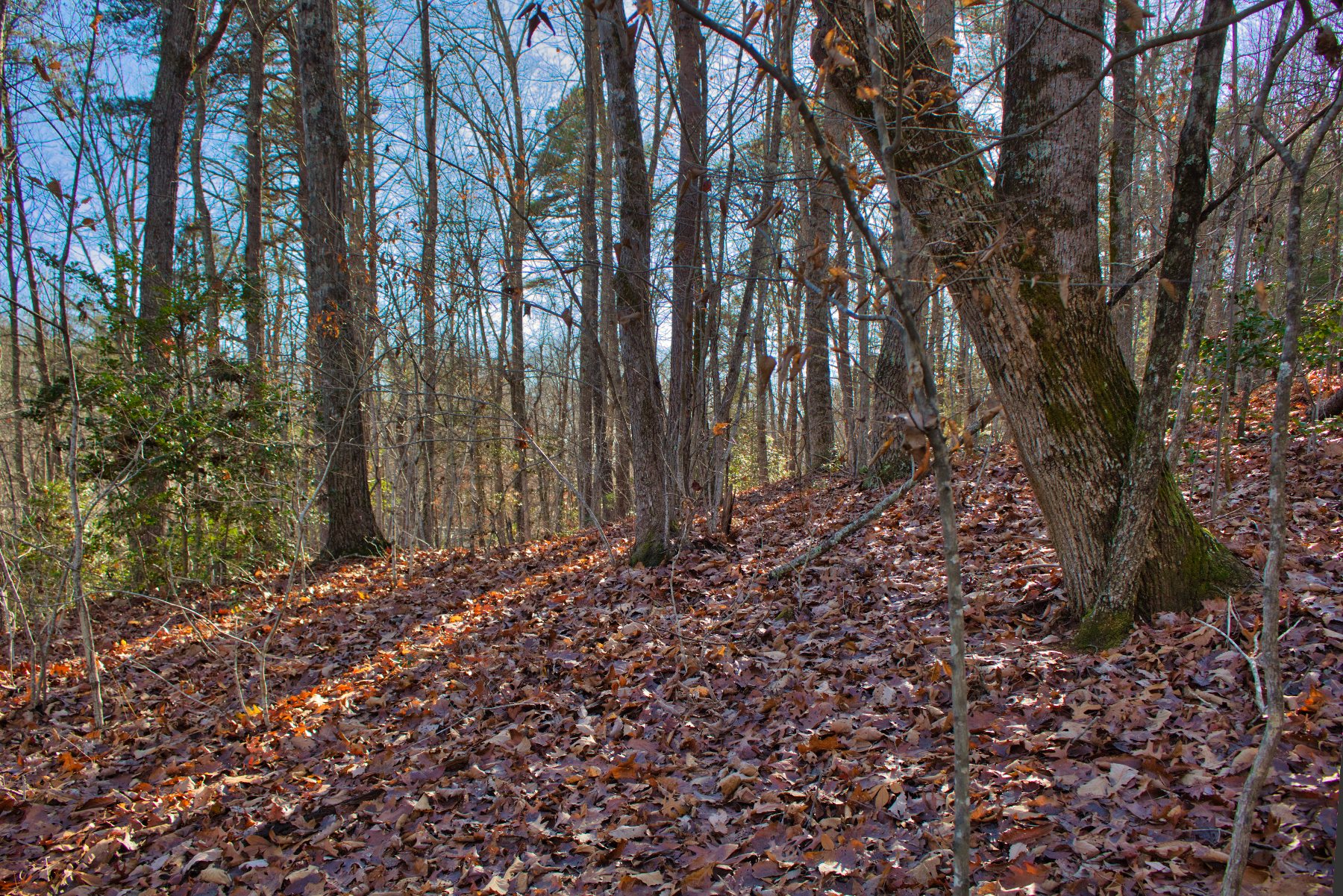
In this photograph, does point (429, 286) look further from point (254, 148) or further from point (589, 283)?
point (254, 148)

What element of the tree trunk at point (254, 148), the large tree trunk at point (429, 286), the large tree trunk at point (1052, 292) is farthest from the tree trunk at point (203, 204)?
the large tree trunk at point (1052, 292)

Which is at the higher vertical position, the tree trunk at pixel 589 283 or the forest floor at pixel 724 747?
the tree trunk at pixel 589 283

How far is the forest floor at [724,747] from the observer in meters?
2.34

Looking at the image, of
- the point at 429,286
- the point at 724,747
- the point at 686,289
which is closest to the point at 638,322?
the point at 686,289

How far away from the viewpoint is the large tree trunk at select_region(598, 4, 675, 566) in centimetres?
565

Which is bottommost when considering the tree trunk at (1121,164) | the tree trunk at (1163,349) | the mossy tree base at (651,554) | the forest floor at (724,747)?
the forest floor at (724,747)

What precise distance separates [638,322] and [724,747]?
141 inches

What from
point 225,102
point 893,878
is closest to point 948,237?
point 893,878

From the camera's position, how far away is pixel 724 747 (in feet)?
10.7

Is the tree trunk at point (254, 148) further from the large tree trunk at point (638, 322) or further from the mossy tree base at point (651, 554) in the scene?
the mossy tree base at point (651, 554)

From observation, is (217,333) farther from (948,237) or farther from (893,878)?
(893,878)

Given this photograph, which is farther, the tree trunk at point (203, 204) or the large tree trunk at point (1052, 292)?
the tree trunk at point (203, 204)

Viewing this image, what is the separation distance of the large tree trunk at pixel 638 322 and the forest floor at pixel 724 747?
775 mm

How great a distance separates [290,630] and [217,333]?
4021 mm
